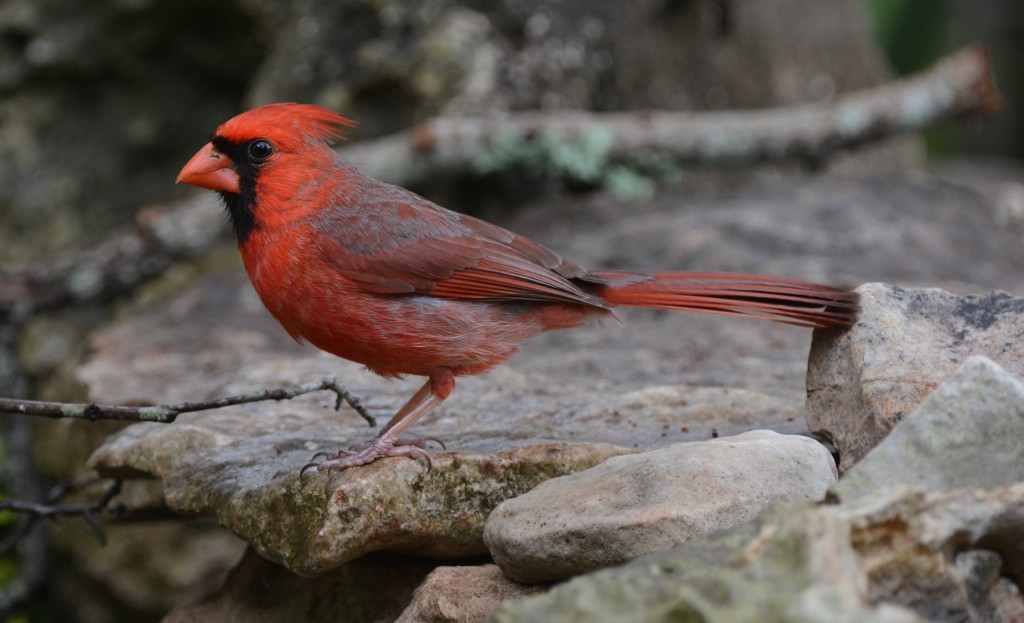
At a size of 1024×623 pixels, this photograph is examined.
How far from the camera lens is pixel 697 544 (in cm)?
201

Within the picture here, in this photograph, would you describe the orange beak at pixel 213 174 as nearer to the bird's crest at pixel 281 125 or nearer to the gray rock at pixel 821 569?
the bird's crest at pixel 281 125

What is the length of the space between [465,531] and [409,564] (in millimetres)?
393

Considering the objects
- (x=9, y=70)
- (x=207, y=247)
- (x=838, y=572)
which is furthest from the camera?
(x=9, y=70)

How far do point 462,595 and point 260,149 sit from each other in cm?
170

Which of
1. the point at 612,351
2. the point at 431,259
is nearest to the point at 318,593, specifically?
the point at 431,259

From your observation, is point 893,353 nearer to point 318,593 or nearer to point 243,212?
point 318,593

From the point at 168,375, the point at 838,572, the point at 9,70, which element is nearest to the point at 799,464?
the point at 838,572

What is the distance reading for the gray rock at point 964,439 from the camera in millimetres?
2203

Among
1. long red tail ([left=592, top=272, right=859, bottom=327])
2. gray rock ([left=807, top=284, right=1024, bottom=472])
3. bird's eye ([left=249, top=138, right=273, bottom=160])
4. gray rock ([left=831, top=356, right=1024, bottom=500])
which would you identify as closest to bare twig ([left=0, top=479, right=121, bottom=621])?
bird's eye ([left=249, top=138, right=273, bottom=160])

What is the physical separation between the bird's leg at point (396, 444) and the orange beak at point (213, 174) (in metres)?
0.91

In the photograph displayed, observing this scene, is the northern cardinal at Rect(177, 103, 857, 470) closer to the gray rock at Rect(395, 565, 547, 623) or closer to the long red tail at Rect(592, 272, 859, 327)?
the long red tail at Rect(592, 272, 859, 327)

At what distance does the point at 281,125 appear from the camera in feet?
12.0

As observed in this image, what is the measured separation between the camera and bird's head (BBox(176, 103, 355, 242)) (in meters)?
3.60

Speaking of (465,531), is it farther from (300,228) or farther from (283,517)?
(300,228)
